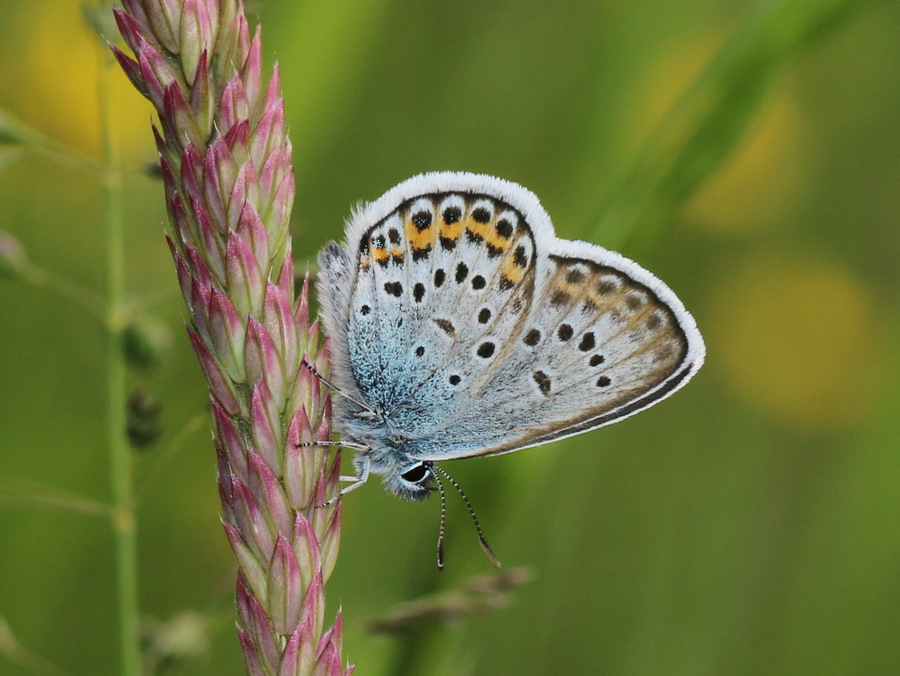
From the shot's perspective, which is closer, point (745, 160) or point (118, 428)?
point (118, 428)

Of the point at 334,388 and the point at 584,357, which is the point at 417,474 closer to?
the point at 334,388

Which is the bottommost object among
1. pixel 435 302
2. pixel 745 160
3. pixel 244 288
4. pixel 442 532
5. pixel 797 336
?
pixel 442 532

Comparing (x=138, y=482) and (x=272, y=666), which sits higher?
(x=138, y=482)

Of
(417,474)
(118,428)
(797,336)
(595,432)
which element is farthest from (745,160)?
(118,428)

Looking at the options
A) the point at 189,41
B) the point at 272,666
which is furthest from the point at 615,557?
the point at 189,41

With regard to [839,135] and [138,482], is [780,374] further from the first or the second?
[138,482]

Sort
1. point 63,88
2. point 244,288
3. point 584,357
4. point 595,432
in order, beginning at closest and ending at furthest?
point 244,288
point 584,357
point 595,432
point 63,88
